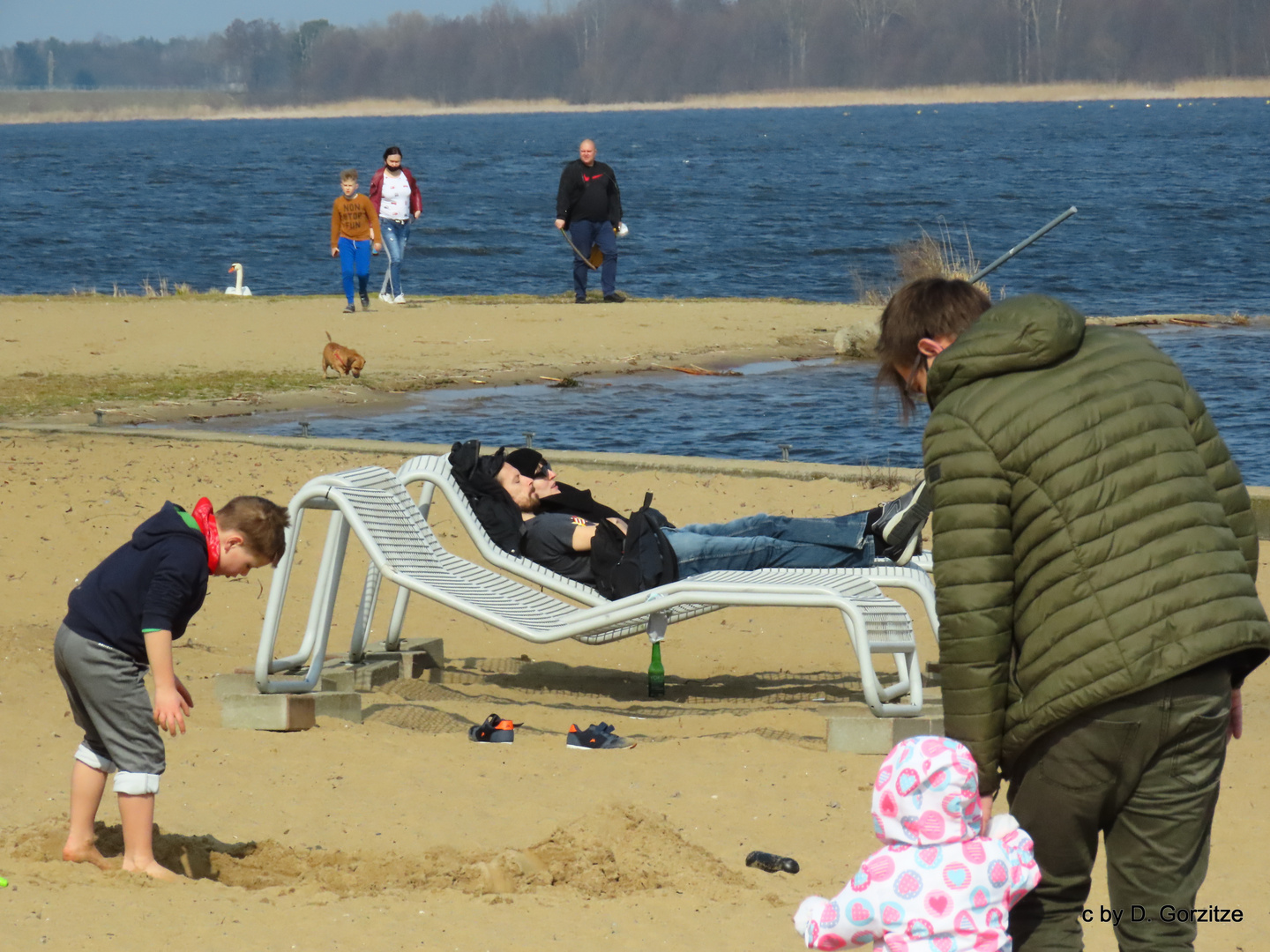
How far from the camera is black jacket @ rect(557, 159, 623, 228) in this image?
17734 mm

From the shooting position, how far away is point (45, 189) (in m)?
59.3

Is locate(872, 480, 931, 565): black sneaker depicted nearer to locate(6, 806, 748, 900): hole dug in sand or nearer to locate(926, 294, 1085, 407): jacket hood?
locate(6, 806, 748, 900): hole dug in sand

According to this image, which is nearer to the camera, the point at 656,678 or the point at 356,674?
the point at 356,674

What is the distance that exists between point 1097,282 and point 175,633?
78.8 feet

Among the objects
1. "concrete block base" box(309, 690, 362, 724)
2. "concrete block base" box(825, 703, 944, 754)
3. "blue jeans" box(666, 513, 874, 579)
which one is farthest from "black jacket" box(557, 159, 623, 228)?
"concrete block base" box(825, 703, 944, 754)

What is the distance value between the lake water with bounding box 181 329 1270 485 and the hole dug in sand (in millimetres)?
6467

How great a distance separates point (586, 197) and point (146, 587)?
46.6 ft

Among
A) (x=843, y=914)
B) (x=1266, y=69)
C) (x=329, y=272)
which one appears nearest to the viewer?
(x=843, y=914)

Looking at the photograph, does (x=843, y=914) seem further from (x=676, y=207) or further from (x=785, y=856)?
(x=676, y=207)

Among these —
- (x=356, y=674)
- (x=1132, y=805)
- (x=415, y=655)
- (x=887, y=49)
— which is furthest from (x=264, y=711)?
(x=887, y=49)

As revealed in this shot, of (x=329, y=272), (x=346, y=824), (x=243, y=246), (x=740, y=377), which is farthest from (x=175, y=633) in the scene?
(x=243, y=246)

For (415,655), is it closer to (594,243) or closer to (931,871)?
(931,871)

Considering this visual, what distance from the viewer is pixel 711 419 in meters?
12.4

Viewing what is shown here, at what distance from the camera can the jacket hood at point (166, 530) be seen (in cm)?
402
